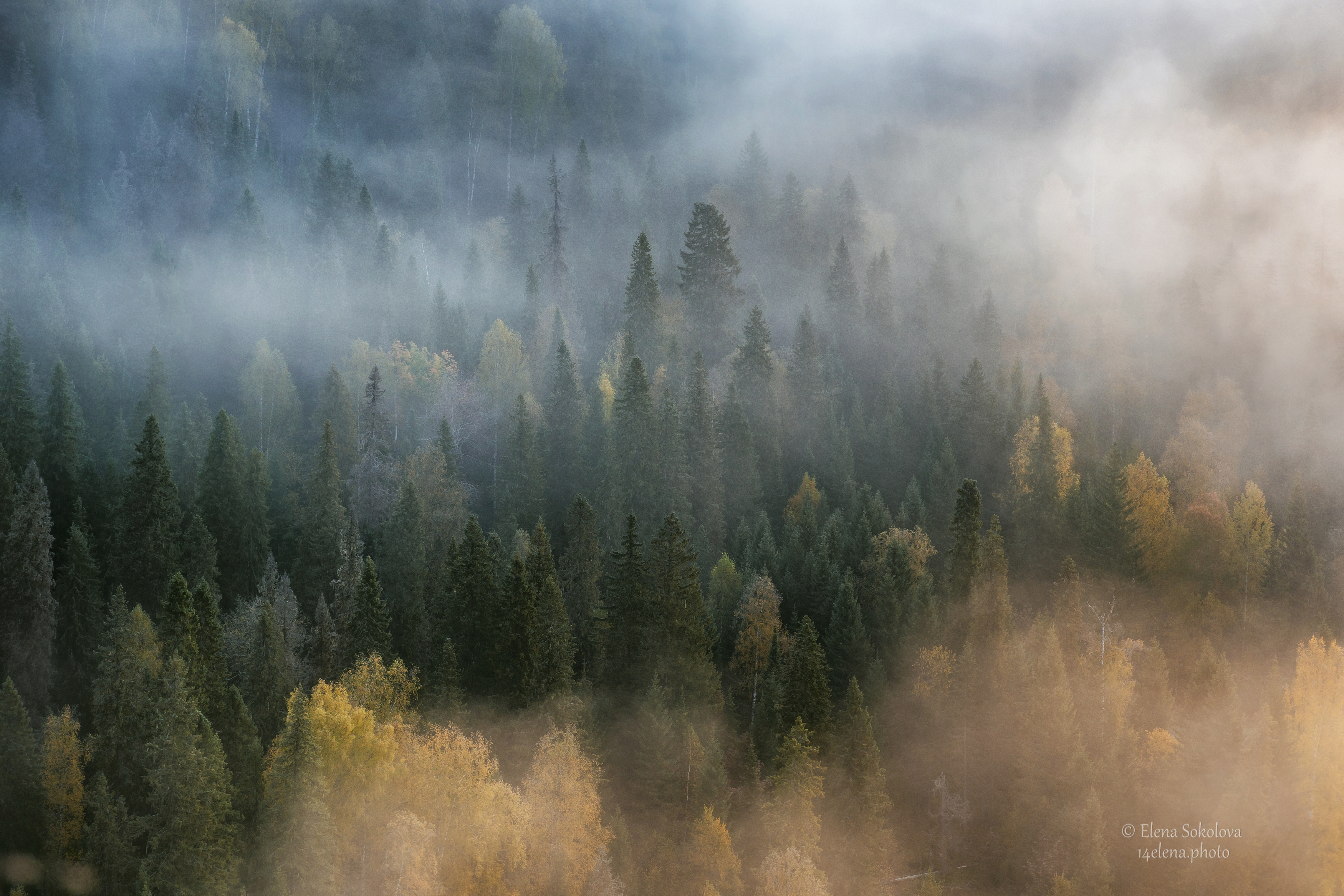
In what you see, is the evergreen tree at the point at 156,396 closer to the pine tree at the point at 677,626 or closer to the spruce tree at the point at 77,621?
the spruce tree at the point at 77,621

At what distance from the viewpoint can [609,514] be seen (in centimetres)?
8675

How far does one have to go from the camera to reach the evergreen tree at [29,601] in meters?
60.2

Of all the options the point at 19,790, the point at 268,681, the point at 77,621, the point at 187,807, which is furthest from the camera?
the point at 77,621

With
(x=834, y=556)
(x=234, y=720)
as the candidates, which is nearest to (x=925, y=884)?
(x=834, y=556)

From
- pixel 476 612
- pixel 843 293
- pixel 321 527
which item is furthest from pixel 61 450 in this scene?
pixel 843 293

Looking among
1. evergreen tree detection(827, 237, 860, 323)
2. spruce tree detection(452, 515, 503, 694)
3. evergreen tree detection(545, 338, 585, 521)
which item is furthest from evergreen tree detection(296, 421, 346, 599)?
evergreen tree detection(827, 237, 860, 323)

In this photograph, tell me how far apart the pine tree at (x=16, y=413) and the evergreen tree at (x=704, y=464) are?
5157cm

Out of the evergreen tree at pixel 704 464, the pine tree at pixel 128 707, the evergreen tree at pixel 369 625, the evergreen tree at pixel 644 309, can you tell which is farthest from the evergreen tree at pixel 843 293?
the pine tree at pixel 128 707

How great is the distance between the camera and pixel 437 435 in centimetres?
8819

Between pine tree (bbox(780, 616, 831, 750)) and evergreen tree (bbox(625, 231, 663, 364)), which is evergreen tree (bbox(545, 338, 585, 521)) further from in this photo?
pine tree (bbox(780, 616, 831, 750))

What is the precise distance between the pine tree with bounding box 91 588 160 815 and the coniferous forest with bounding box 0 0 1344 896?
10.3 inches

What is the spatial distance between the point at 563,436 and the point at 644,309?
24.2 metres

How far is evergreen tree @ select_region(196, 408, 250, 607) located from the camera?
74.4 meters

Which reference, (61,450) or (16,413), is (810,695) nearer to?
(61,450)
